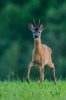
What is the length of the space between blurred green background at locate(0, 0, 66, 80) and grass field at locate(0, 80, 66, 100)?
16.1 meters

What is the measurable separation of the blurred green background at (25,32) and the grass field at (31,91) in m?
16.1

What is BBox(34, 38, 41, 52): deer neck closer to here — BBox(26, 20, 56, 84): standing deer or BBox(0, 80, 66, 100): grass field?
BBox(26, 20, 56, 84): standing deer

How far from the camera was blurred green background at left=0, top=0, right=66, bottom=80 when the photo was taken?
32531 mm

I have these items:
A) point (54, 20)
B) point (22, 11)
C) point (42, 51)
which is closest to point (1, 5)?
point (22, 11)

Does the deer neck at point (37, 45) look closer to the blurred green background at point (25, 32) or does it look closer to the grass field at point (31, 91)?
the grass field at point (31, 91)

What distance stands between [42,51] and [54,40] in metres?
20.2

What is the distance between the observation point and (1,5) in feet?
141

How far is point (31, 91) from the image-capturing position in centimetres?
1192

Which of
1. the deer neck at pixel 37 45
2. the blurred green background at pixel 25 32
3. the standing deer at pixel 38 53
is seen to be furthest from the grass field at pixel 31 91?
the blurred green background at pixel 25 32

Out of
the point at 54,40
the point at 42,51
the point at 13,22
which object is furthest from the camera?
the point at 13,22

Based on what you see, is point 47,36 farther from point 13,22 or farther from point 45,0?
point 45,0

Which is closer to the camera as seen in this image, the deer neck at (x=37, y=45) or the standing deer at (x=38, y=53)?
the standing deer at (x=38, y=53)

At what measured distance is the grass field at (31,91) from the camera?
1128 cm

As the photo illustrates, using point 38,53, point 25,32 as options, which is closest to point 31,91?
point 38,53
